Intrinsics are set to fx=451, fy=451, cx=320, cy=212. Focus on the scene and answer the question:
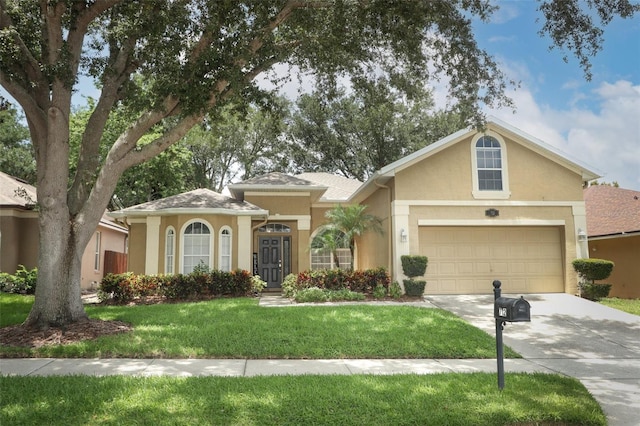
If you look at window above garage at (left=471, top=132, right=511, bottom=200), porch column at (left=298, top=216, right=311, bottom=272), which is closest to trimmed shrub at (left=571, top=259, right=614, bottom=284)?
window above garage at (left=471, top=132, right=511, bottom=200)

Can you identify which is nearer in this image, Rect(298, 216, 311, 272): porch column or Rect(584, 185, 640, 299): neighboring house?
Rect(584, 185, 640, 299): neighboring house

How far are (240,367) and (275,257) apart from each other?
12024mm

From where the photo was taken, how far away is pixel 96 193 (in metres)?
9.68

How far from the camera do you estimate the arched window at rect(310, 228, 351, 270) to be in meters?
16.2

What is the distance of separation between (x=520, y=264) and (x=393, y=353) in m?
9.12

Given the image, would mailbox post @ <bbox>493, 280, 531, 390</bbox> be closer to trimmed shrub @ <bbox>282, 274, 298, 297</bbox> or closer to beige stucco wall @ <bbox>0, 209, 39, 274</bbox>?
trimmed shrub @ <bbox>282, 274, 298, 297</bbox>

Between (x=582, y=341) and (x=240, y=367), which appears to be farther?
(x=582, y=341)

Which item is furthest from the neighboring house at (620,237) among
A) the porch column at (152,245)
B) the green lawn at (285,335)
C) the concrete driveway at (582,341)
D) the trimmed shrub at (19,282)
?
the trimmed shrub at (19,282)

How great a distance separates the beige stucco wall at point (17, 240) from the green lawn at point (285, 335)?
677cm

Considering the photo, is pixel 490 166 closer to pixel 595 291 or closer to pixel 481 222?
pixel 481 222

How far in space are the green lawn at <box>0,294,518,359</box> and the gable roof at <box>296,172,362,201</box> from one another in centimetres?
980

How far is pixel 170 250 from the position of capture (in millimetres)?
16484

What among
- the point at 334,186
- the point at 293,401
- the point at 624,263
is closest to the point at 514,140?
the point at 624,263

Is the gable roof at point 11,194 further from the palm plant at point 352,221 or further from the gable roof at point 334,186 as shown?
the gable roof at point 334,186
